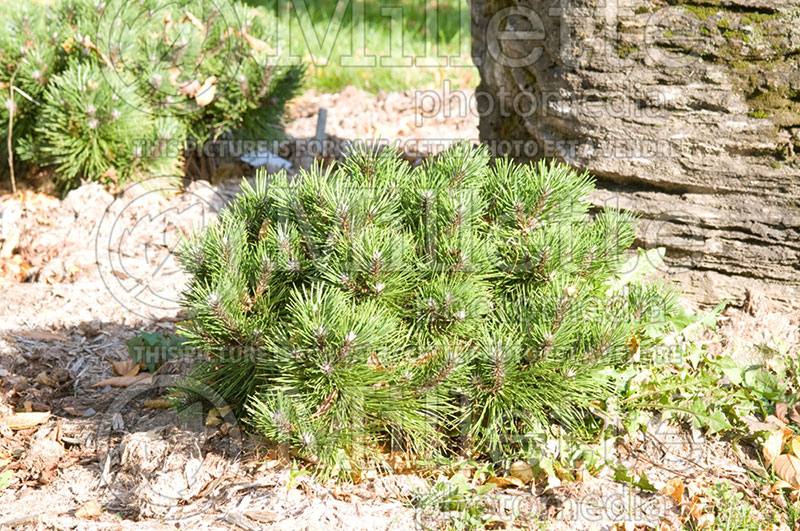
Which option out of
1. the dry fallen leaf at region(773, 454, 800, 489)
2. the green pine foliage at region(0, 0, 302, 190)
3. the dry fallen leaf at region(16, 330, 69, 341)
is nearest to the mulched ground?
the dry fallen leaf at region(16, 330, 69, 341)

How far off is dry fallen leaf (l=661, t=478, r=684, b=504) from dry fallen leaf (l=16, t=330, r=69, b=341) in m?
2.63

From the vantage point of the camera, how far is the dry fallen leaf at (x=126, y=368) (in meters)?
3.38

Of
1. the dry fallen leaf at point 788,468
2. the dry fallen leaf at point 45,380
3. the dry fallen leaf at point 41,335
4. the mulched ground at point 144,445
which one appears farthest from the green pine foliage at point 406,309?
the dry fallen leaf at point 41,335

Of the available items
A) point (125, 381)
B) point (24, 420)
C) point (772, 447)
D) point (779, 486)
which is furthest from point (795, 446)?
point (24, 420)

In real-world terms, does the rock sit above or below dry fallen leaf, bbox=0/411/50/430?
above

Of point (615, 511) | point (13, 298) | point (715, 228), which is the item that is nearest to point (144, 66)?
point (13, 298)

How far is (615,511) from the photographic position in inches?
101

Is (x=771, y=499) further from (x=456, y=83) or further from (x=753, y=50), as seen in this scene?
(x=456, y=83)

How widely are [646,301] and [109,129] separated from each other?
3.27 metres

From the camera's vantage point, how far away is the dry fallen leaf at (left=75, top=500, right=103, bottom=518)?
2.56m

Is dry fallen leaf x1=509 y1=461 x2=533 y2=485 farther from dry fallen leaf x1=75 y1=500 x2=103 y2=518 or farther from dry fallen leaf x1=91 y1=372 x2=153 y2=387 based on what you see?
dry fallen leaf x1=91 y1=372 x2=153 y2=387

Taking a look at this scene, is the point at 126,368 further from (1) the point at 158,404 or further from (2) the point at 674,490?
(2) the point at 674,490

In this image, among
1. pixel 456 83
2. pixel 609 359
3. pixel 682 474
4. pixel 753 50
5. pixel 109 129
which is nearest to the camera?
pixel 609 359

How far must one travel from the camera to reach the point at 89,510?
2572mm
